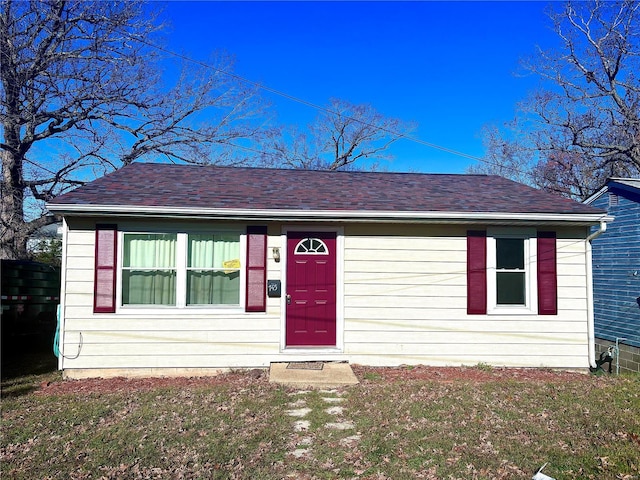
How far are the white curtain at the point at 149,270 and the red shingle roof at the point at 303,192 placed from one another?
67cm

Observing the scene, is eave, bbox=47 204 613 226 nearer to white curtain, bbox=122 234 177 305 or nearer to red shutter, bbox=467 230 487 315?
red shutter, bbox=467 230 487 315

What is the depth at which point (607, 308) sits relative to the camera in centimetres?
1070

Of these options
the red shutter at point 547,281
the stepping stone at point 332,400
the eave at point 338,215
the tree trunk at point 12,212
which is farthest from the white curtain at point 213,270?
the tree trunk at point 12,212

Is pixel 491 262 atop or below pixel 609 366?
atop

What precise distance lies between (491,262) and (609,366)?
4.99 meters

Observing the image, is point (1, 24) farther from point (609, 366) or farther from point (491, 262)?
point (609, 366)

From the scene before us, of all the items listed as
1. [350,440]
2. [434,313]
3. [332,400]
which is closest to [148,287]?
[332,400]

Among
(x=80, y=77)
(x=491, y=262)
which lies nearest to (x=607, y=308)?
(x=491, y=262)

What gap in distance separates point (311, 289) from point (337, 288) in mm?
442

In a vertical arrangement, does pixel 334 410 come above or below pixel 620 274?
below

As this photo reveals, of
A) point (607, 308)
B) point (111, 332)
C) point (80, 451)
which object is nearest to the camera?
point (80, 451)

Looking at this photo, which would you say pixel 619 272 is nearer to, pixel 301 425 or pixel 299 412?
pixel 299 412

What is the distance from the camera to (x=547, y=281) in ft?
24.6

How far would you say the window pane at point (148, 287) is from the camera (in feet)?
23.4
